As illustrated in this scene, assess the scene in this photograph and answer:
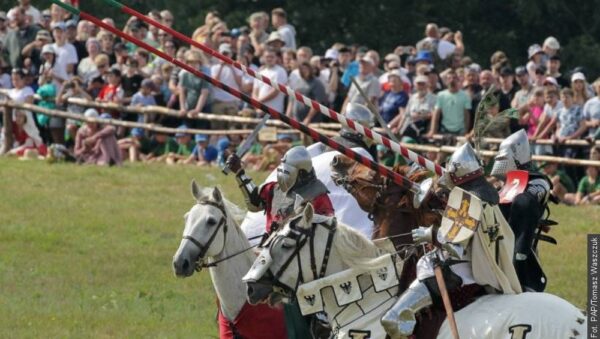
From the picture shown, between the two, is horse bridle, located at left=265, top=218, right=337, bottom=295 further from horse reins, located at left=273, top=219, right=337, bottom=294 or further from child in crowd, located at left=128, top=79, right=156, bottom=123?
child in crowd, located at left=128, top=79, right=156, bottom=123

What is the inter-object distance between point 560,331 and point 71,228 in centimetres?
1169

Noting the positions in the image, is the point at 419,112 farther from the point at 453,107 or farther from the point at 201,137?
the point at 201,137

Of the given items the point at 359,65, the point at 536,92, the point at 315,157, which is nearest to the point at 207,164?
the point at 359,65

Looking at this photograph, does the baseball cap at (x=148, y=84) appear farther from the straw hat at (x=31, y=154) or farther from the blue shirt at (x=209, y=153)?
the straw hat at (x=31, y=154)

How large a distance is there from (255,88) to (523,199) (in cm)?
1204

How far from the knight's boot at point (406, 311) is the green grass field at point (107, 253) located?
18.2 feet

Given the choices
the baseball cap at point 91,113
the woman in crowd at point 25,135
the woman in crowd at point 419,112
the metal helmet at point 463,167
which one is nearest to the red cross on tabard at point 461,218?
the metal helmet at point 463,167

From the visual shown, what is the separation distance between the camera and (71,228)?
21.5 metres

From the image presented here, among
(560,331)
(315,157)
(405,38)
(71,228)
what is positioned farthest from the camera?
(405,38)

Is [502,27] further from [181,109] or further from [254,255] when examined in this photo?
[254,255]

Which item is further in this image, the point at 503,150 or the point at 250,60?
the point at 250,60

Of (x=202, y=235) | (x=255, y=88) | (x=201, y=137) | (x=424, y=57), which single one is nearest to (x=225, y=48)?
(x=255, y=88)

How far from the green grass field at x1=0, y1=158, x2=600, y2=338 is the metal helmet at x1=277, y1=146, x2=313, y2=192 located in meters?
3.90

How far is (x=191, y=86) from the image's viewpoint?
981 inches
